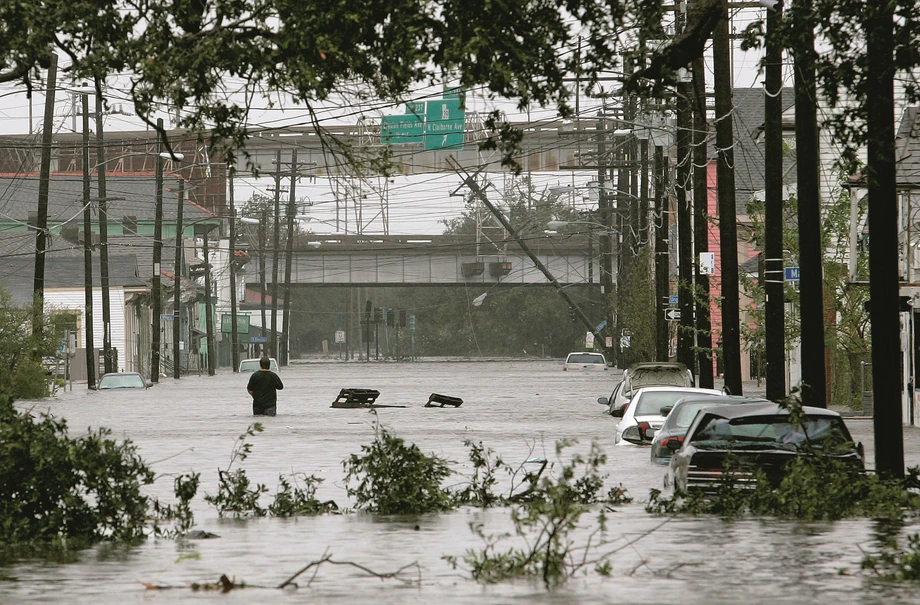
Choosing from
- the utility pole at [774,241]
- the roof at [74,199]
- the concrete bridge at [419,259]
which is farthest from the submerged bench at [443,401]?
the roof at [74,199]

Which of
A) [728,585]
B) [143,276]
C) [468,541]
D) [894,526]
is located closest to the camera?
[728,585]

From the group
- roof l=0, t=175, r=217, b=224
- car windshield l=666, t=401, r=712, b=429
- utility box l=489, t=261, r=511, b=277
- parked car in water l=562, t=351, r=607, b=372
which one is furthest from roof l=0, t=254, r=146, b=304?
car windshield l=666, t=401, r=712, b=429

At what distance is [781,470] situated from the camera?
1548cm

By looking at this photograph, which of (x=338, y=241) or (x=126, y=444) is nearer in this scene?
(x=126, y=444)

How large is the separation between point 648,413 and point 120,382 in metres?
40.6

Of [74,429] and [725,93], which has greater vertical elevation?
[725,93]

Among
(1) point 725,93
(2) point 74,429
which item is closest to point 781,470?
(1) point 725,93

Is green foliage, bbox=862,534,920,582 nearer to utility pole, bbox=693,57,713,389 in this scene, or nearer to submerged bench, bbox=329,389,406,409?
utility pole, bbox=693,57,713,389

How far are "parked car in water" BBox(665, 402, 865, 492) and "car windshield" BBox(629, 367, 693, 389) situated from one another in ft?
55.8

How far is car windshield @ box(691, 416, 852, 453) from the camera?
Answer: 15.6m

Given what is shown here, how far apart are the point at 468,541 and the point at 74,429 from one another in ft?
71.5

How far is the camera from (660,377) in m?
33.7

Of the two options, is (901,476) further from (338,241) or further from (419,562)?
(338,241)

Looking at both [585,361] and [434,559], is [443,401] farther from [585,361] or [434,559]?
[585,361]
